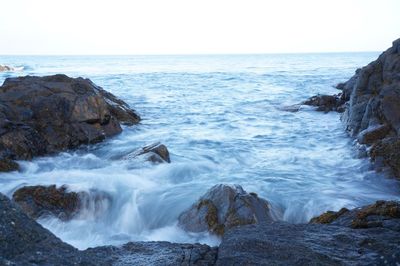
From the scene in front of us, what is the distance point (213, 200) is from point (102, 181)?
289cm

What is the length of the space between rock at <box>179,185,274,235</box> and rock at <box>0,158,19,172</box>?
428 cm

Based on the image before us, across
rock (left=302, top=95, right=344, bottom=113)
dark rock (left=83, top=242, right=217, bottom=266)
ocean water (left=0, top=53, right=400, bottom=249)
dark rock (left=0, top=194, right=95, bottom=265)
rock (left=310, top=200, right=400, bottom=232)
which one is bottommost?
ocean water (left=0, top=53, right=400, bottom=249)

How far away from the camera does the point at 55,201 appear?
253 inches

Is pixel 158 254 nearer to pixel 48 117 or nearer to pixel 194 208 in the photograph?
pixel 194 208

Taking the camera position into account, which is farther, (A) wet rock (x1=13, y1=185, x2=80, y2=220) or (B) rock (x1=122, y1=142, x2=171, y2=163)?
(B) rock (x1=122, y1=142, x2=171, y2=163)

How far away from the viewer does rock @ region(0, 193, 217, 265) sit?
2379 millimetres

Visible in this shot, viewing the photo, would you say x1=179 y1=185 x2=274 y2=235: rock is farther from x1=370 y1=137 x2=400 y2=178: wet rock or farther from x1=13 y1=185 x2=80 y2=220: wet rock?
x1=370 y1=137 x2=400 y2=178: wet rock

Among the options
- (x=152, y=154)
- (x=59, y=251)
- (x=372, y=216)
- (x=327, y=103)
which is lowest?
(x=152, y=154)

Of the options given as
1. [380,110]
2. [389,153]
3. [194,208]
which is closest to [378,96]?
[380,110]

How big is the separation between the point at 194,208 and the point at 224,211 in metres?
0.69

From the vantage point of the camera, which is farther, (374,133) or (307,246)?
(374,133)

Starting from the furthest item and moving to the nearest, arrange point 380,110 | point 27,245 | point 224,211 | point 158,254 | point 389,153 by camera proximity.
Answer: point 380,110 < point 389,153 < point 224,211 < point 158,254 < point 27,245

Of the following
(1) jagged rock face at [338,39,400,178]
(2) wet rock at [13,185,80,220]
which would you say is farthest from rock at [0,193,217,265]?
(1) jagged rock face at [338,39,400,178]

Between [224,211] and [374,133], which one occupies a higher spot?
[374,133]
